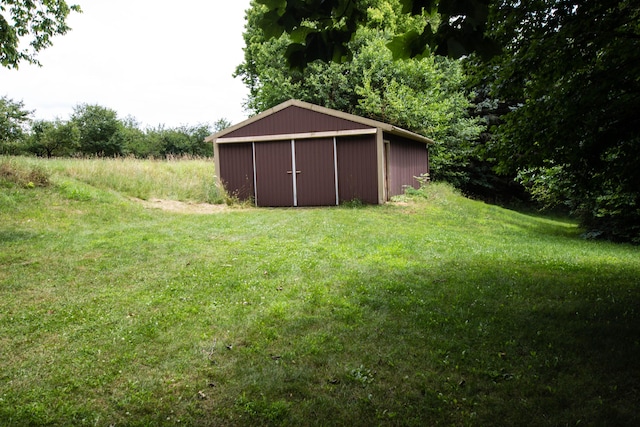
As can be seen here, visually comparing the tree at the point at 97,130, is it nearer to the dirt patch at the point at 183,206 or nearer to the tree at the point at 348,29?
the dirt patch at the point at 183,206

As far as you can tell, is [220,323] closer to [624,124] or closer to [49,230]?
[624,124]

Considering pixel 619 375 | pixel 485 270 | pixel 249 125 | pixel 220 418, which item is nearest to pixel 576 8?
pixel 485 270

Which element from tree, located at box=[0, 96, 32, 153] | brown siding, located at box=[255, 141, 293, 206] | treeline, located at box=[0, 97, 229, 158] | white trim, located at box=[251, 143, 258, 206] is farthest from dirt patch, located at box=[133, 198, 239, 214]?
tree, located at box=[0, 96, 32, 153]

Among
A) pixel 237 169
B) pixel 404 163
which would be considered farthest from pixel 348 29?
pixel 404 163

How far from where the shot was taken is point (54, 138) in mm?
30000

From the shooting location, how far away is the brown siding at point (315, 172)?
1434 cm

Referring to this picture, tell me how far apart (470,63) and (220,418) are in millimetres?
5608

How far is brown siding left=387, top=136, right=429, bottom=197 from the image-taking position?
50.8 ft

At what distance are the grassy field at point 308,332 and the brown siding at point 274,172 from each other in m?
6.50

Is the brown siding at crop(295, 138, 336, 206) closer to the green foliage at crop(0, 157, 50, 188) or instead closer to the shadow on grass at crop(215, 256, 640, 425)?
the green foliage at crop(0, 157, 50, 188)

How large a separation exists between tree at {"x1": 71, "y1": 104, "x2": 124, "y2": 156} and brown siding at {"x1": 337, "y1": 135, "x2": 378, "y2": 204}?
78.6ft

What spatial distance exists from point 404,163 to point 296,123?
494 centimetres

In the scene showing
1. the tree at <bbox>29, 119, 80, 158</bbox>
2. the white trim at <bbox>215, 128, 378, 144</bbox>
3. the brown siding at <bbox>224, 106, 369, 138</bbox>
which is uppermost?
the tree at <bbox>29, 119, 80, 158</bbox>

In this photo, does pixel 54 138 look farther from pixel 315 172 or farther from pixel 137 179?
pixel 315 172
